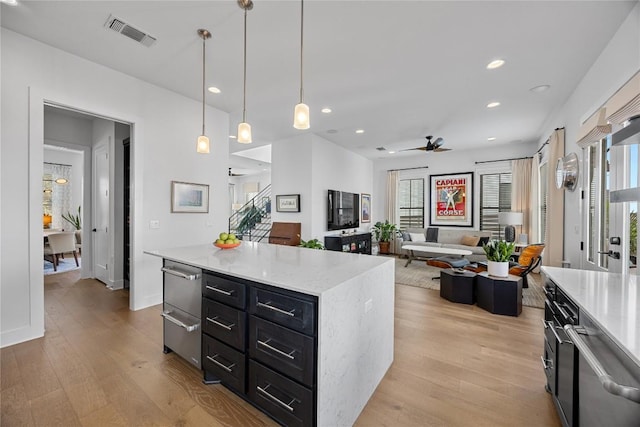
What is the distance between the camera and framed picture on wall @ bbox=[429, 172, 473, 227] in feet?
24.2

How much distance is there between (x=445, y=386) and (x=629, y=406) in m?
1.33

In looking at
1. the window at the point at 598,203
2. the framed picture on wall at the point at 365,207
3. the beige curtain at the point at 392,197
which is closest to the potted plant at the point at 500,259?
the window at the point at 598,203

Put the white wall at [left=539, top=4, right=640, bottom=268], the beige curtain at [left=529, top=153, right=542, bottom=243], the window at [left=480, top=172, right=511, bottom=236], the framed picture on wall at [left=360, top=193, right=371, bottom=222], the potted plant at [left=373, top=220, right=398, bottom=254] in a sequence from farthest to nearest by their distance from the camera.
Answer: the potted plant at [left=373, top=220, right=398, bottom=254] < the framed picture on wall at [left=360, top=193, right=371, bottom=222] < the window at [left=480, top=172, right=511, bottom=236] < the beige curtain at [left=529, top=153, right=542, bottom=243] < the white wall at [left=539, top=4, right=640, bottom=268]

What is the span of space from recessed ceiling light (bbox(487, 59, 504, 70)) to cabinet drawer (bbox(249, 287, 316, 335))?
341cm

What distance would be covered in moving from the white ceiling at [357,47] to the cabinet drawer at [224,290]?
2225mm

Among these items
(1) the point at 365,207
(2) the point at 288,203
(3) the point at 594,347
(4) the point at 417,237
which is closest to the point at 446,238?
(4) the point at 417,237

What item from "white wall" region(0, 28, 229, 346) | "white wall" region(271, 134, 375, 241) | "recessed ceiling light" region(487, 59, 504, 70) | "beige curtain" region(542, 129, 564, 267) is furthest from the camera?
"white wall" region(271, 134, 375, 241)

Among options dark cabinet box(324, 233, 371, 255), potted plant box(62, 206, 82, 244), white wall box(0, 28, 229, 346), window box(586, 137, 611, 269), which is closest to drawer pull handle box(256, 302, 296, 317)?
white wall box(0, 28, 229, 346)

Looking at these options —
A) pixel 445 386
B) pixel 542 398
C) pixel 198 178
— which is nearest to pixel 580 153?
pixel 542 398

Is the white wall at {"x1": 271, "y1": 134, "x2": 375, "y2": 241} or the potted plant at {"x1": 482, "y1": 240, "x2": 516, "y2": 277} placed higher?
the white wall at {"x1": 271, "y1": 134, "x2": 375, "y2": 241}

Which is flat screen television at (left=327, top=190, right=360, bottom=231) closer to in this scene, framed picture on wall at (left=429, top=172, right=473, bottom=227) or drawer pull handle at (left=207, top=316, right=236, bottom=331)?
framed picture on wall at (left=429, top=172, right=473, bottom=227)

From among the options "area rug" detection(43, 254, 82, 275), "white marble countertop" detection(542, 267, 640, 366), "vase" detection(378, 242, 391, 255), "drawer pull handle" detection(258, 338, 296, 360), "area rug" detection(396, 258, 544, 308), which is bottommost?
"area rug" detection(396, 258, 544, 308)

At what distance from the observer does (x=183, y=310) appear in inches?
84.5

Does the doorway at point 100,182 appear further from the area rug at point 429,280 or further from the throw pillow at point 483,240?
the throw pillow at point 483,240
